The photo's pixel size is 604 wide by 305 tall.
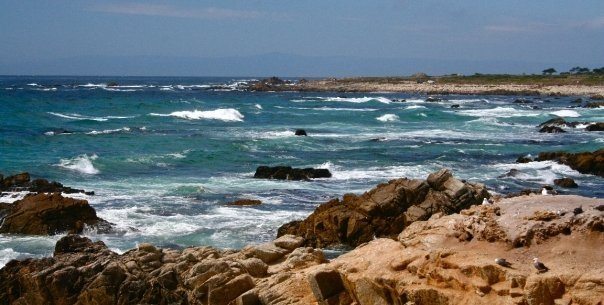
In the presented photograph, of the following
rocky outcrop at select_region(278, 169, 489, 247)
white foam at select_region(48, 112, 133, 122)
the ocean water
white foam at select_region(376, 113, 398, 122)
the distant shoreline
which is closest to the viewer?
rocky outcrop at select_region(278, 169, 489, 247)

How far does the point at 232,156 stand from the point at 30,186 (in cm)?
1203

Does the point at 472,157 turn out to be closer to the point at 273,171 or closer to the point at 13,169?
the point at 273,171

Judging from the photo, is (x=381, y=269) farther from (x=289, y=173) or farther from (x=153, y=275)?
(x=289, y=173)

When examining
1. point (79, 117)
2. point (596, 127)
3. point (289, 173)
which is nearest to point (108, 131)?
point (79, 117)

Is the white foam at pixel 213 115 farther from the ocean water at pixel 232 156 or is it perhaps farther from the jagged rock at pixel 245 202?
the jagged rock at pixel 245 202

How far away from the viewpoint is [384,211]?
61.0 ft

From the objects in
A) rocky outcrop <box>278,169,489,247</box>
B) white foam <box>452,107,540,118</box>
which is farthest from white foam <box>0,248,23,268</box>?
white foam <box>452,107,540,118</box>

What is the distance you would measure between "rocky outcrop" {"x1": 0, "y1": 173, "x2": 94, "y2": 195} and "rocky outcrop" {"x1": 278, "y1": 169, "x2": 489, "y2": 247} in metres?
8.77

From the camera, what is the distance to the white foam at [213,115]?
→ 59250 mm

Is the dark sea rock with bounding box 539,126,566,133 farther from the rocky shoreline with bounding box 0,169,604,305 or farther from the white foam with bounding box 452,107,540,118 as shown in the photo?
the rocky shoreline with bounding box 0,169,604,305

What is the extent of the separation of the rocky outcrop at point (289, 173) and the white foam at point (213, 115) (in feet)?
101

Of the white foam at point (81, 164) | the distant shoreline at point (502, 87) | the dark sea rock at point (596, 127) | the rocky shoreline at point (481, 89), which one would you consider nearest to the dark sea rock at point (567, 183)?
the white foam at point (81, 164)

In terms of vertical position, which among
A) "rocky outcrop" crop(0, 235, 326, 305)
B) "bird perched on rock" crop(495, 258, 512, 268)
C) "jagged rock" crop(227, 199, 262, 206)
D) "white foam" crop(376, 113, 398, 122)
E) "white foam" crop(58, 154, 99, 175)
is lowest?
"white foam" crop(376, 113, 398, 122)

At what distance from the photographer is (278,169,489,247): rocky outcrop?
59.3 feet
